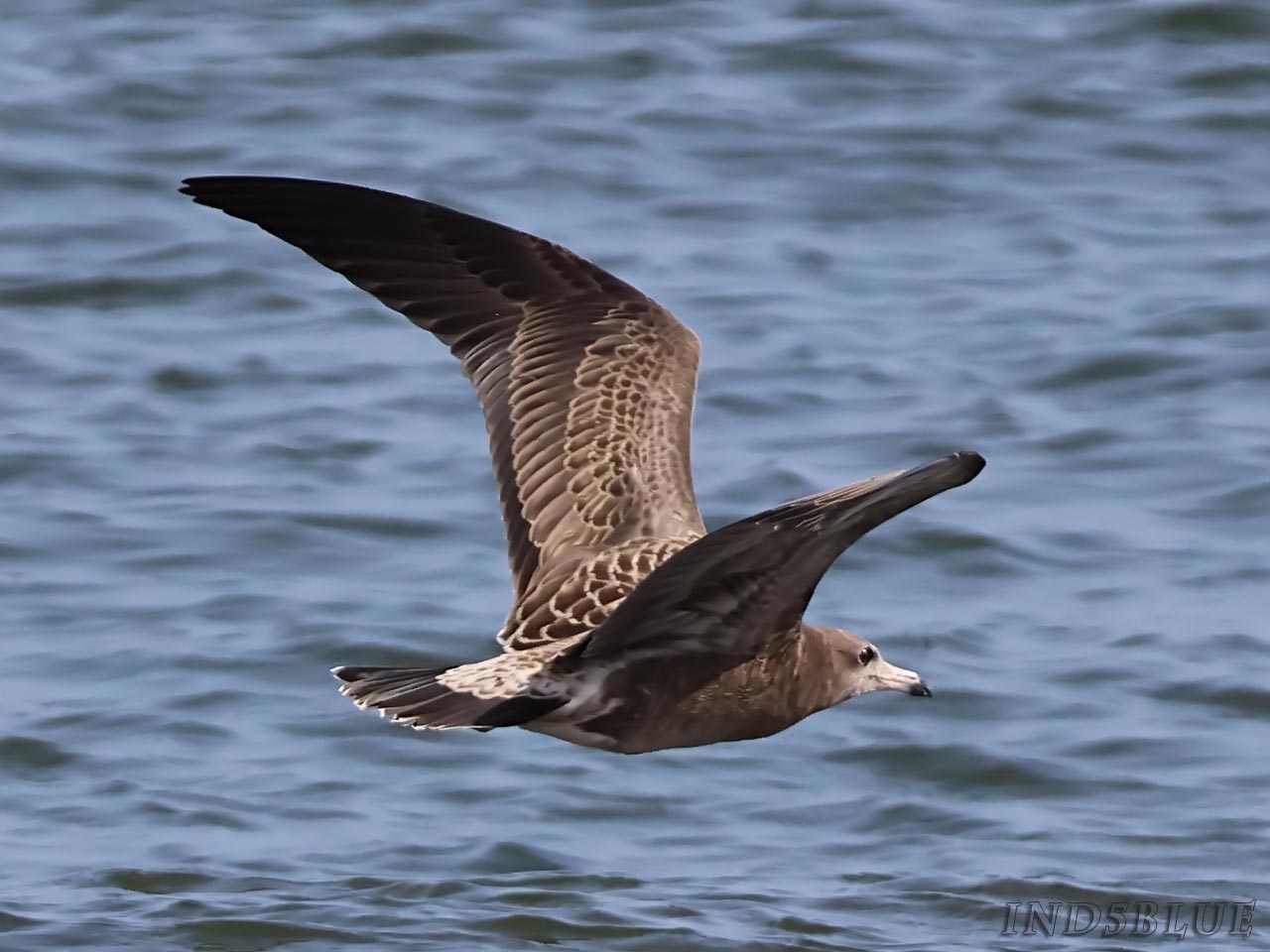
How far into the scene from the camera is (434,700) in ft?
18.5

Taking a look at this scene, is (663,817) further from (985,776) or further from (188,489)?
(188,489)

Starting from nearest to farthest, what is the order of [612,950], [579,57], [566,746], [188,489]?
[612,950], [566,746], [188,489], [579,57]

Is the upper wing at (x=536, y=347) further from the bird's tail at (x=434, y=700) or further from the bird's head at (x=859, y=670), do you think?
the bird's tail at (x=434, y=700)

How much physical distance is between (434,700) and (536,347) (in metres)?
1.42

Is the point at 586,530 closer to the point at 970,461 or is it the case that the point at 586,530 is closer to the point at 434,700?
the point at 434,700

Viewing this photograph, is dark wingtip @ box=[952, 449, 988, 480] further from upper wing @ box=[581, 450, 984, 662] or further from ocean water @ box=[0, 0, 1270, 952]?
ocean water @ box=[0, 0, 1270, 952]

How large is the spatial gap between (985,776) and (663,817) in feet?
3.54

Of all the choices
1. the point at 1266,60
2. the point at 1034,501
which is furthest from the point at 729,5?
the point at 1034,501

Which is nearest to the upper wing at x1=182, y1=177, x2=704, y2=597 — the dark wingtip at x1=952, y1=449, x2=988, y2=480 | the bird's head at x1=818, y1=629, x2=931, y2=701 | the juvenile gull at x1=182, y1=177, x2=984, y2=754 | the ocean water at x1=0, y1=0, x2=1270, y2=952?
the juvenile gull at x1=182, y1=177, x2=984, y2=754

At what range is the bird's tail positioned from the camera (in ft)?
18.1

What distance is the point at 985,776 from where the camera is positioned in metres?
8.34

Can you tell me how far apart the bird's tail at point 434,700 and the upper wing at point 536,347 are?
0.65 metres

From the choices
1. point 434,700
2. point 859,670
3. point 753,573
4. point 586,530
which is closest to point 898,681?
point 859,670

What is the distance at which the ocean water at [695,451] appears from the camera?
7836 millimetres
